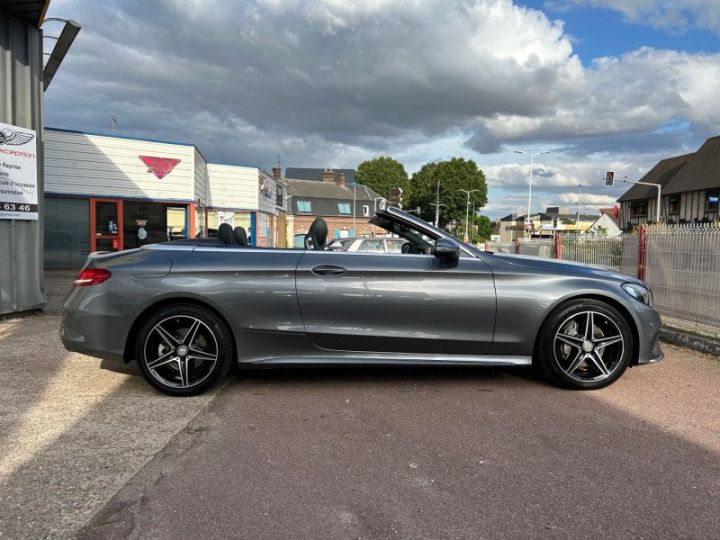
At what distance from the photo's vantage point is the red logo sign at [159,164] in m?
16.4

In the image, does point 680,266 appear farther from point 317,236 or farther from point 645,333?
point 317,236

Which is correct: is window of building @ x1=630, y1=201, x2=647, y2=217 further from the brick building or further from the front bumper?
the front bumper

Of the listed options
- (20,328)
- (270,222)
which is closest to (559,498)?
(20,328)

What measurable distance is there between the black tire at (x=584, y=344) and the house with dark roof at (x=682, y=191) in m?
42.5

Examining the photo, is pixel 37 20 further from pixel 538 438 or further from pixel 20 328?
pixel 538 438

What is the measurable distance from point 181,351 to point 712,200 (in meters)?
47.7

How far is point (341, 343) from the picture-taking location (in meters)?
4.19

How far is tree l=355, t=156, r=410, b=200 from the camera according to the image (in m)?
Answer: 85.4

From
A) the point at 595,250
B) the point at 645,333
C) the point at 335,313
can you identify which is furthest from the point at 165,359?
the point at 595,250

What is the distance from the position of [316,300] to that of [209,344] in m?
0.93

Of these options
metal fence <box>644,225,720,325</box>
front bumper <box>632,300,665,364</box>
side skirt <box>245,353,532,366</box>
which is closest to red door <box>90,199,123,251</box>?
side skirt <box>245,353,532,366</box>

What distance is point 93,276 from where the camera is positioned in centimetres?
421

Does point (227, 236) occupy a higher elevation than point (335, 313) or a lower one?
higher

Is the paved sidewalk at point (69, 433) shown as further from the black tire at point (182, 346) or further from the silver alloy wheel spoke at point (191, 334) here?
the silver alloy wheel spoke at point (191, 334)
